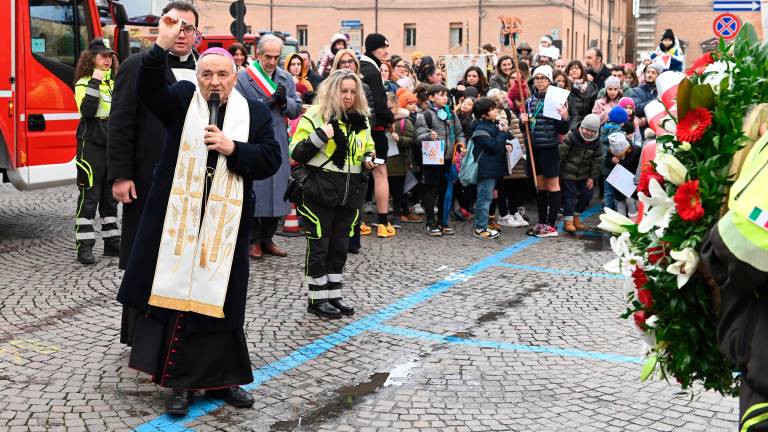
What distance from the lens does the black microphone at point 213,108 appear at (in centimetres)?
471

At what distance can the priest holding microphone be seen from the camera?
473 cm

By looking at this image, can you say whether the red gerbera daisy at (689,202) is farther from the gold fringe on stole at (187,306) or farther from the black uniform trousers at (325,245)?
the black uniform trousers at (325,245)

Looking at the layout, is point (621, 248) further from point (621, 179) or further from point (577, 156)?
→ point (577, 156)

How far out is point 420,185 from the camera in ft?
38.9

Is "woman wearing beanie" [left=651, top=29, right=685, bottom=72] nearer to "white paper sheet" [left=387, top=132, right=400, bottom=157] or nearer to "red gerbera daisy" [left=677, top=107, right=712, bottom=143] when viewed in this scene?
"white paper sheet" [left=387, top=132, right=400, bottom=157]

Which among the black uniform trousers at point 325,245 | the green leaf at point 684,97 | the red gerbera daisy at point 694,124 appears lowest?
the black uniform trousers at point 325,245

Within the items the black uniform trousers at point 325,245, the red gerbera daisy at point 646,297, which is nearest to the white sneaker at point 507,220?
the black uniform trousers at point 325,245

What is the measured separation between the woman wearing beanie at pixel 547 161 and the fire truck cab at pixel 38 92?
5435 mm

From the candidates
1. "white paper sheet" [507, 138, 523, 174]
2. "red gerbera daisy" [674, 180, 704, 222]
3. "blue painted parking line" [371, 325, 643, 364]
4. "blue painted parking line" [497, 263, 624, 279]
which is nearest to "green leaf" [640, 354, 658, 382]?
"red gerbera daisy" [674, 180, 704, 222]

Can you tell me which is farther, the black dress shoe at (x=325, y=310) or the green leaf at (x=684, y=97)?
the black dress shoe at (x=325, y=310)

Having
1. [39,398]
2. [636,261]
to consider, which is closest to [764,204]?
[636,261]

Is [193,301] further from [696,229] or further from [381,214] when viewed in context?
[381,214]

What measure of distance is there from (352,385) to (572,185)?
6.44 m

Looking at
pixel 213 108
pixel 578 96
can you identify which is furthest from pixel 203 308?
pixel 578 96
